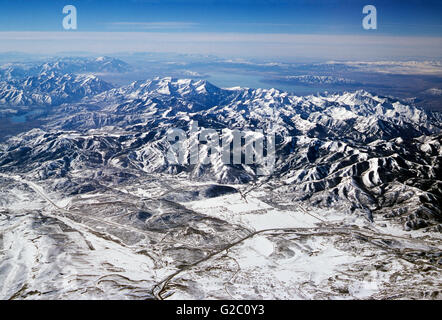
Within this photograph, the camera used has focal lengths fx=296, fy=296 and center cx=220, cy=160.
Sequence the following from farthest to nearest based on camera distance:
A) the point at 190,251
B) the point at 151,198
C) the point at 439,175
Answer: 1. the point at 439,175
2. the point at 151,198
3. the point at 190,251

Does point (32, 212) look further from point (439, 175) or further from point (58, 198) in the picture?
point (439, 175)

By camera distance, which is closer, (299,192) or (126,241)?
(126,241)

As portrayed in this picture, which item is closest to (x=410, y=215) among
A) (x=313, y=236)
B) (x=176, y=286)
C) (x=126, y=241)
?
(x=313, y=236)
